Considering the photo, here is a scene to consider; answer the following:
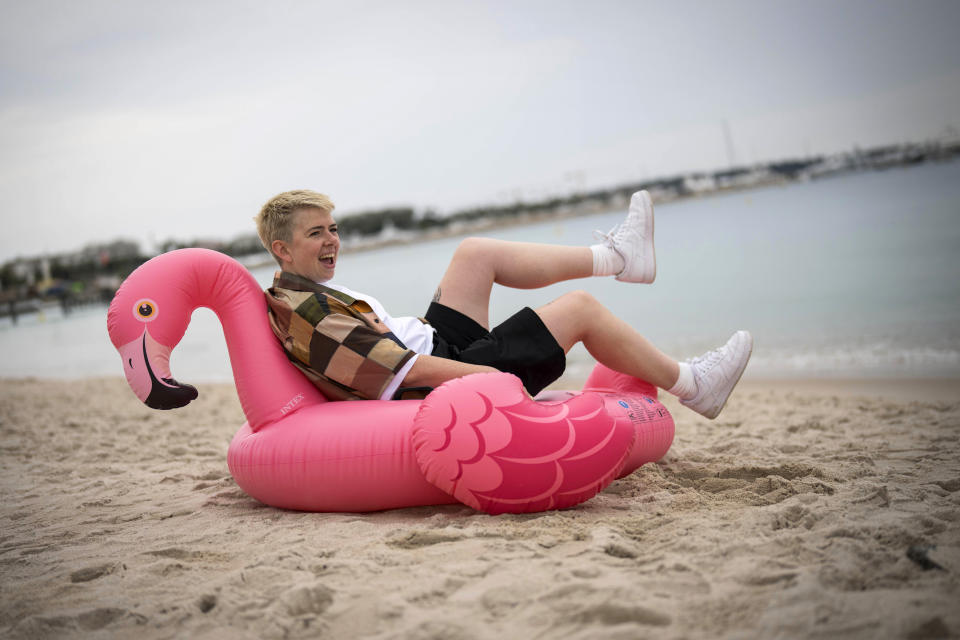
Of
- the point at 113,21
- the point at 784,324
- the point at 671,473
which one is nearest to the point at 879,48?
the point at 784,324

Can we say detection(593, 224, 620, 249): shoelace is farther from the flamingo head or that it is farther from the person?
the flamingo head

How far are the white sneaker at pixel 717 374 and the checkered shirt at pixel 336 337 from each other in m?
1.39

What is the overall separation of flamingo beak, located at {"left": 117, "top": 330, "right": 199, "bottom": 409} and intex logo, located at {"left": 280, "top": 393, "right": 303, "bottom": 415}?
37 centimetres

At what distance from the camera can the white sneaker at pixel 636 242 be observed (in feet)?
11.7

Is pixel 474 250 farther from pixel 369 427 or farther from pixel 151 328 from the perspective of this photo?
pixel 151 328

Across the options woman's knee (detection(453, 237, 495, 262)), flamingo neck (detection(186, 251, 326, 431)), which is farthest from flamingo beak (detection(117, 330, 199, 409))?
woman's knee (detection(453, 237, 495, 262))

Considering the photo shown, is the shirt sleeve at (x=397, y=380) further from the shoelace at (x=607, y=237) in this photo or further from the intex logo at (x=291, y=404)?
the shoelace at (x=607, y=237)

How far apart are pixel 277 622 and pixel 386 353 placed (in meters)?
1.20

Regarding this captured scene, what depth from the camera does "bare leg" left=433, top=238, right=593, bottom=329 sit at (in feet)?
11.1

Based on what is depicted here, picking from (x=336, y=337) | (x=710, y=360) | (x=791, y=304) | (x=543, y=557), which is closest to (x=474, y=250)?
(x=336, y=337)

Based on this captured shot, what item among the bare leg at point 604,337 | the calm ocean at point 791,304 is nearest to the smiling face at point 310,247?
the bare leg at point 604,337

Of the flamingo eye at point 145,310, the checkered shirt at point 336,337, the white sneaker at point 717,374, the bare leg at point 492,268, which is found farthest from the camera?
the bare leg at point 492,268

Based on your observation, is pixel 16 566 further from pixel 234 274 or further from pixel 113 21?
pixel 113 21

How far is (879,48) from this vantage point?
A: 26953 millimetres
